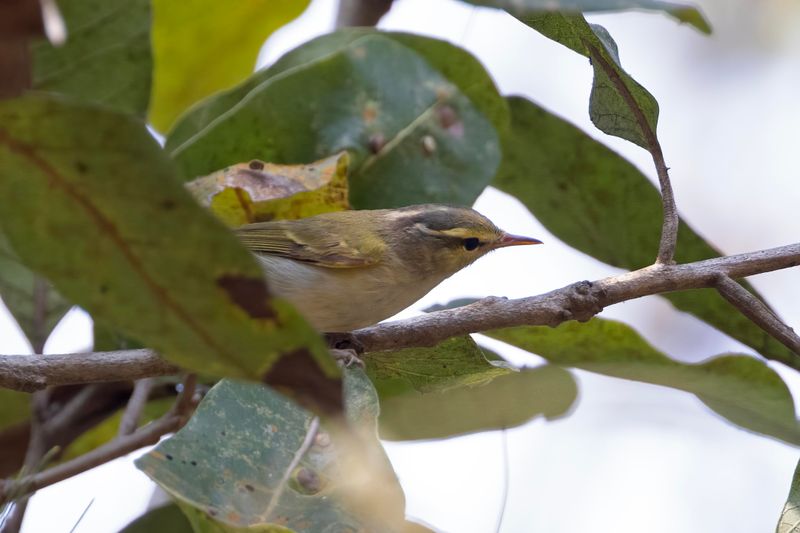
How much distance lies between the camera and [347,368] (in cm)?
177

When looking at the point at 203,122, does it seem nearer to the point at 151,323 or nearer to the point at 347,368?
the point at 347,368

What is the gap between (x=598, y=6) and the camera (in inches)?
43.4

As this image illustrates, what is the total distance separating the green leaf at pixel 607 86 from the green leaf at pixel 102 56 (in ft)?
3.50

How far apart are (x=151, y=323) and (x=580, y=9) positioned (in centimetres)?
59

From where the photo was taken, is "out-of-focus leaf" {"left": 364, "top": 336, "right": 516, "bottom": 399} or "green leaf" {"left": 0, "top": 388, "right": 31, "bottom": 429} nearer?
"out-of-focus leaf" {"left": 364, "top": 336, "right": 516, "bottom": 399}

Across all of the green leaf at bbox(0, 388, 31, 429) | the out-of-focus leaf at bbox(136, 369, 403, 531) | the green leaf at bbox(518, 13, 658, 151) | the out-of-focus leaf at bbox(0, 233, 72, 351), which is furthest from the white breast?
the green leaf at bbox(518, 13, 658, 151)

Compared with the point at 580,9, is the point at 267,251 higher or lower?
higher

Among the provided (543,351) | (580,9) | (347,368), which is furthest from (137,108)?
(580,9)

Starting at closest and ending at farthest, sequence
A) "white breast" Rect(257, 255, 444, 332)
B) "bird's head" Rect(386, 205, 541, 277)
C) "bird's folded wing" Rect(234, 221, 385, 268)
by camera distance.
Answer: "white breast" Rect(257, 255, 444, 332) → "bird's folded wing" Rect(234, 221, 385, 268) → "bird's head" Rect(386, 205, 541, 277)

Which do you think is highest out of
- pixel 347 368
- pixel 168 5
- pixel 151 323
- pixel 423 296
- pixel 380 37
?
pixel 168 5

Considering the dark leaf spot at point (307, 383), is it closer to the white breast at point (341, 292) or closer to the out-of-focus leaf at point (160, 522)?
the out-of-focus leaf at point (160, 522)

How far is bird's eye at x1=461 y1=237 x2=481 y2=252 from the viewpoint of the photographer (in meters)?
2.95

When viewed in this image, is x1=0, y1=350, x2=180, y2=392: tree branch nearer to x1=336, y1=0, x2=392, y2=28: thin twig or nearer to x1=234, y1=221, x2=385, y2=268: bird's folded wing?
x1=234, y1=221, x2=385, y2=268: bird's folded wing

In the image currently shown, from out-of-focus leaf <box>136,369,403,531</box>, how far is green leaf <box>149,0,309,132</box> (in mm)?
1228
